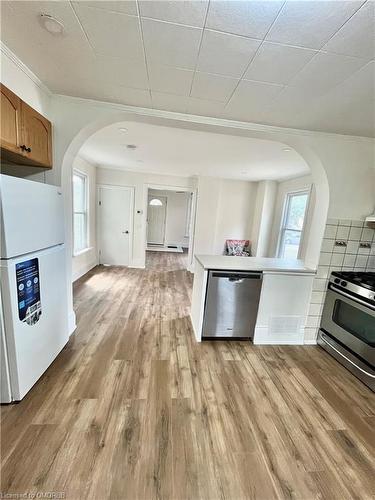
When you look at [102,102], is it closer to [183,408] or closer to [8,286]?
[8,286]

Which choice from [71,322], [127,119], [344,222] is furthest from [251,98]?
[71,322]

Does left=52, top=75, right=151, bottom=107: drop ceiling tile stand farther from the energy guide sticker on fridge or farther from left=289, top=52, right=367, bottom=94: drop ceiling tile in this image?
the energy guide sticker on fridge

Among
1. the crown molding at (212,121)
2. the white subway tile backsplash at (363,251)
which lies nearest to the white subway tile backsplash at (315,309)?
the white subway tile backsplash at (363,251)

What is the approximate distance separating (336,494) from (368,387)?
1.14 metres

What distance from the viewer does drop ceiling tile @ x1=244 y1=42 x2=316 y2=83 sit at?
1.19 meters

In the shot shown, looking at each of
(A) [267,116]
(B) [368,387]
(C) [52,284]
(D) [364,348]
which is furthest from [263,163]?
(C) [52,284]

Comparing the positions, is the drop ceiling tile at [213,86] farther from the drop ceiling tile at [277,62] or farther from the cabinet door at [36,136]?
the cabinet door at [36,136]

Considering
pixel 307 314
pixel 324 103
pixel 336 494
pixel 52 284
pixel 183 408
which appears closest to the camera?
pixel 336 494

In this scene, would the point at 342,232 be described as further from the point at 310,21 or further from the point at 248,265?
the point at 310,21

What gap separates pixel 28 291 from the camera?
1494 mm

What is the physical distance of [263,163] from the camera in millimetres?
3598

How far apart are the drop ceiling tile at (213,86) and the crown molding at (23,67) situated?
1207mm

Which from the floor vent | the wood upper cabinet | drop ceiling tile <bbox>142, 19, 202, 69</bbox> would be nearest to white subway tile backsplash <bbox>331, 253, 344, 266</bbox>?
the floor vent

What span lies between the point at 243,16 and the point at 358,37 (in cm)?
61
